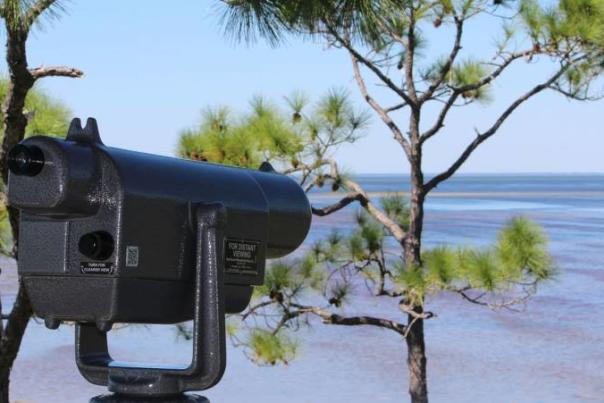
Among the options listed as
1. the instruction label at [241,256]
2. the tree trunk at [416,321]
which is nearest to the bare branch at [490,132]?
the tree trunk at [416,321]

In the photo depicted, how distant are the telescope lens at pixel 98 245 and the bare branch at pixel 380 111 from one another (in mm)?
3931

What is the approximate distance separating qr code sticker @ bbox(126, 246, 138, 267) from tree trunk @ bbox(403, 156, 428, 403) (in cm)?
370

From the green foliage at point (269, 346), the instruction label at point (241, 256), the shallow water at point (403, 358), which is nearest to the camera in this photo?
the instruction label at point (241, 256)

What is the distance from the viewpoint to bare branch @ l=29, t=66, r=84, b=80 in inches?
105

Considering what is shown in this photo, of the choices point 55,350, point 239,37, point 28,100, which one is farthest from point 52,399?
point 239,37

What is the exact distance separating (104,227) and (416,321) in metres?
3.79

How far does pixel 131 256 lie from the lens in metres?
1.05

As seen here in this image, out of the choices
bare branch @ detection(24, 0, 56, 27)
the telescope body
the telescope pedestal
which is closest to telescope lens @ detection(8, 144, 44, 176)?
the telescope body

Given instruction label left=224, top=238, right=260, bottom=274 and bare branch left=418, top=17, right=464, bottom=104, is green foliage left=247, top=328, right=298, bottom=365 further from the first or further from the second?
instruction label left=224, top=238, right=260, bottom=274

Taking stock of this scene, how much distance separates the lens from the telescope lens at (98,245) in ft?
3.43

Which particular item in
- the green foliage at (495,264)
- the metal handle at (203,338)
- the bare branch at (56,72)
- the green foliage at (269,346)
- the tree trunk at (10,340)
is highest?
the bare branch at (56,72)

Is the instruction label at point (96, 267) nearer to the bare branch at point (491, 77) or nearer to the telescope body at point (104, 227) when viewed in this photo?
the telescope body at point (104, 227)

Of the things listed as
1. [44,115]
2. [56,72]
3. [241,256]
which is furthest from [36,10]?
[241,256]

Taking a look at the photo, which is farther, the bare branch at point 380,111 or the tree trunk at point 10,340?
the bare branch at point 380,111
